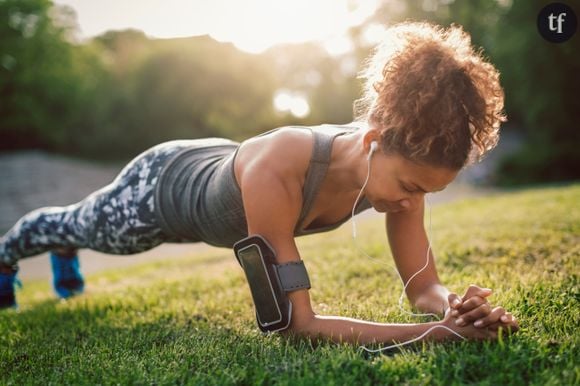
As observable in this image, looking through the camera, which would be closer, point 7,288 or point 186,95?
point 7,288

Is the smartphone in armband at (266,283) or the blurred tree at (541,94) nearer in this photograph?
the smartphone in armband at (266,283)

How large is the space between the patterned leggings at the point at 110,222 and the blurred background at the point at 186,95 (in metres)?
9.21

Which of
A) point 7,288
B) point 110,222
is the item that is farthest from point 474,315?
point 7,288

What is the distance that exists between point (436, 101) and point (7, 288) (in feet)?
11.1

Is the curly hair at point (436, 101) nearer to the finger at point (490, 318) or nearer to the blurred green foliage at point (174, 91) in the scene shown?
the finger at point (490, 318)

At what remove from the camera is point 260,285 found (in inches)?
93.4

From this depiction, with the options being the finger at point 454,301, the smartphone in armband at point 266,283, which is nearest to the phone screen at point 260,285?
the smartphone in armband at point 266,283

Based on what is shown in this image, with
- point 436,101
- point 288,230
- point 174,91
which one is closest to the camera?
point 436,101

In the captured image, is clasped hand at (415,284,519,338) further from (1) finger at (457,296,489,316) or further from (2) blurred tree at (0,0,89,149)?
(2) blurred tree at (0,0,89,149)

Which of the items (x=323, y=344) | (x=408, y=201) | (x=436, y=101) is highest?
(x=436, y=101)

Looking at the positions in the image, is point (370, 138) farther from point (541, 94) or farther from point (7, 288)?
point (541, 94)

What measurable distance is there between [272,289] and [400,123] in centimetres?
85

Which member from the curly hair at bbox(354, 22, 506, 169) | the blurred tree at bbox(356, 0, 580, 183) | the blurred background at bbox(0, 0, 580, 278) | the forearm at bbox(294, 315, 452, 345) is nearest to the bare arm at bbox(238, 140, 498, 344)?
the forearm at bbox(294, 315, 452, 345)

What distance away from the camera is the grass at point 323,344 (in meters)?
2.01
